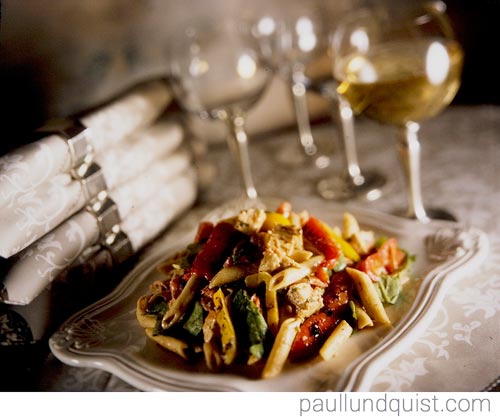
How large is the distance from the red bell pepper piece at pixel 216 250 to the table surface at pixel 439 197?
0.18 metres

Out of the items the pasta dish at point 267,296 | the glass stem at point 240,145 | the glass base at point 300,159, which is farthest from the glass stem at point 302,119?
the pasta dish at point 267,296

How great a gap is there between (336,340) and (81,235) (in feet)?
1.51

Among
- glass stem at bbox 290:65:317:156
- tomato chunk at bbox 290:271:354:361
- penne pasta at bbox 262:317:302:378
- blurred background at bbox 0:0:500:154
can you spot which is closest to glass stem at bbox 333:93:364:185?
glass stem at bbox 290:65:317:156

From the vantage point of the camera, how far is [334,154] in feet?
4.83

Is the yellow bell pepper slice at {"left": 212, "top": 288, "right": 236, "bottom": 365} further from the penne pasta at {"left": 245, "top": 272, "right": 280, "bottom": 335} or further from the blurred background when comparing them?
the blurred background

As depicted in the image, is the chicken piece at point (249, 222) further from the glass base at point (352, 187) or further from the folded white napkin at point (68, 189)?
the glass base at point (352, 187)

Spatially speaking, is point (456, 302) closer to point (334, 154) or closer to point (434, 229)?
point (434, 229)

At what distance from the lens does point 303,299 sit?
0.71 metres

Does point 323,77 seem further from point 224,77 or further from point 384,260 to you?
point 384,260

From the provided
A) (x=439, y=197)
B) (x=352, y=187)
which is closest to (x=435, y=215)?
(x=439, y=197)

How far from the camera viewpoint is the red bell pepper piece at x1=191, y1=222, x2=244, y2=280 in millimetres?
771

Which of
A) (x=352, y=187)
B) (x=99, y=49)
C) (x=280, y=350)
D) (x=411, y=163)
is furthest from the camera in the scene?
(x=99, y=49)
